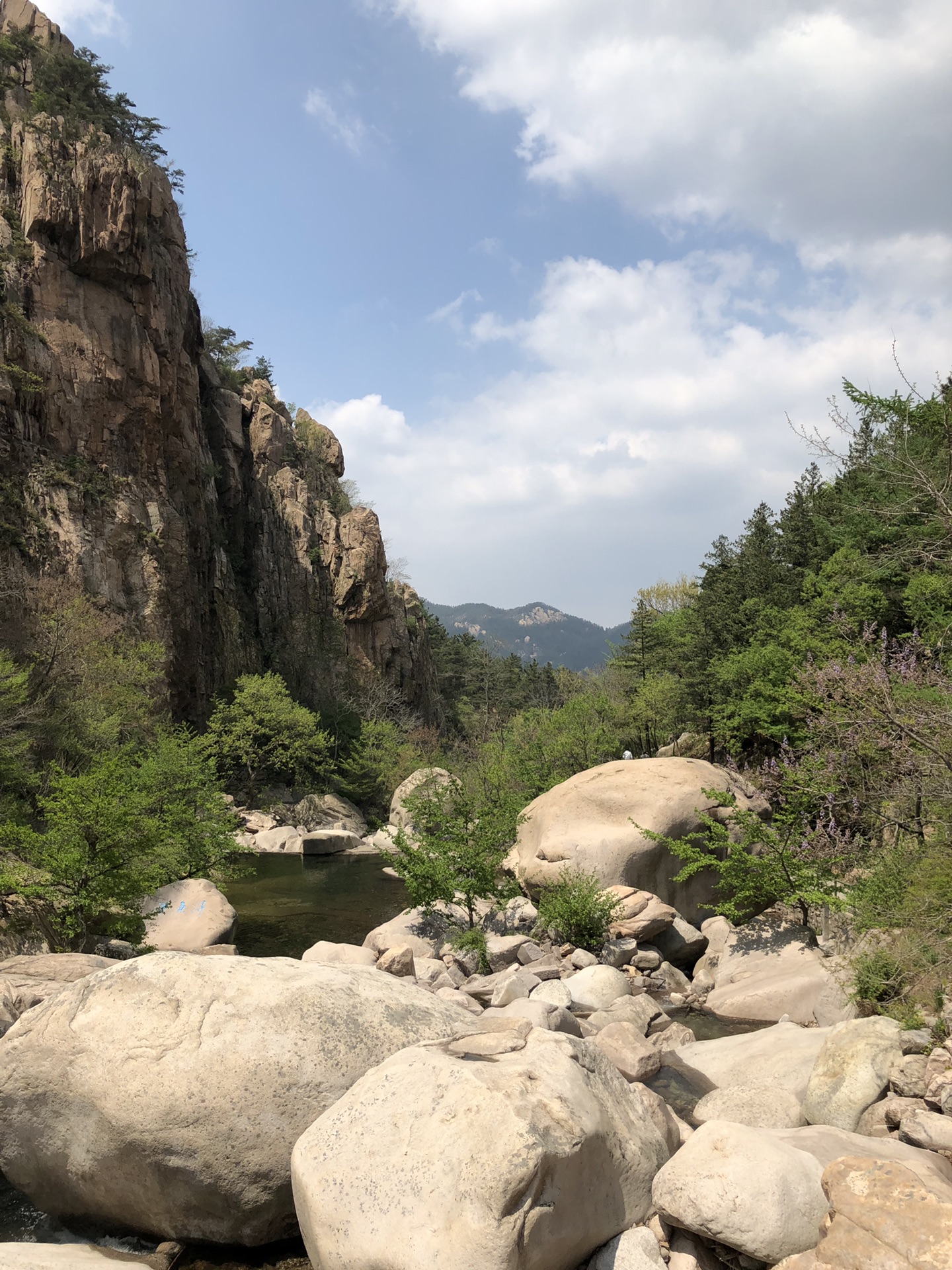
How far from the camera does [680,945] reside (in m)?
14.5

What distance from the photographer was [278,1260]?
610 centimetres

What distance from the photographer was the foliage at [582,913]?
14.1 meters

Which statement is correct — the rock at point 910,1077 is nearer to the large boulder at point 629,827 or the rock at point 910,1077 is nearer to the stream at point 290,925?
the stream at point 290,925

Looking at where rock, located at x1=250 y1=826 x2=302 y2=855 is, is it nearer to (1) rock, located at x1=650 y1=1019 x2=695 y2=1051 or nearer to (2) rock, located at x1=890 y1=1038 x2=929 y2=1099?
(1) rock, located at x1=650 y1=1019 x2=695 y2=1051

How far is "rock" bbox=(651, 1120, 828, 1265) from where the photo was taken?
16.7 feet

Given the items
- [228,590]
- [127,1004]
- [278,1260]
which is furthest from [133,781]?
[228,590]

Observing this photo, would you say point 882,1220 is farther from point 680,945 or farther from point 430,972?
point 680,945

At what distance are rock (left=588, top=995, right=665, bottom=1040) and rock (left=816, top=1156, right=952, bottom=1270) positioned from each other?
197 inches

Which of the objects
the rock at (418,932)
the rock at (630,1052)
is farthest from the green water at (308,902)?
the rock at (630,1052)

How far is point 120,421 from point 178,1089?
41747mm

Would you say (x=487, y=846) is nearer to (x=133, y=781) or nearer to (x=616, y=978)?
(x=616, y=978)

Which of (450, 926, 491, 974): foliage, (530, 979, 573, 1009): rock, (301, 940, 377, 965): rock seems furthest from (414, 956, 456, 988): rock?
(530, 979, 573, 1009): rock

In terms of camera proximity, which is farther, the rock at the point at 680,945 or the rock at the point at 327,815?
the rock at the point at 327,815

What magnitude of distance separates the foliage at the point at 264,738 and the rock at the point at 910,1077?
3947cm
